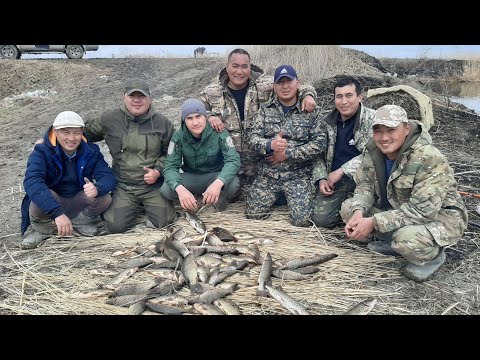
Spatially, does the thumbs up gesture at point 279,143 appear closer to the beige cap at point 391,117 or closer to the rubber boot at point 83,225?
the beige cap at point 391,117

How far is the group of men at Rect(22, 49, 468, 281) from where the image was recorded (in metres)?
4.73

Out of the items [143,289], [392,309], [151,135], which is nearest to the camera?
[392,309]

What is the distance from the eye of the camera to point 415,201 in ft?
13.0

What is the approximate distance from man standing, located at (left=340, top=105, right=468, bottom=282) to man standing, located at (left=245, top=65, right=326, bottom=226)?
1.20m

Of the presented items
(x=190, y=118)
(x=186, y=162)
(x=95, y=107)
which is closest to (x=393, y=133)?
(x=190, y=118)

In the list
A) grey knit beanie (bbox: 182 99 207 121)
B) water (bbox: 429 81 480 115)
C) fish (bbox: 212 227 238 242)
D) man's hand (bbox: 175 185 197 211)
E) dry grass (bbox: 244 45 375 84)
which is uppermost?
dry grass (bbox: 244 45 375 84)

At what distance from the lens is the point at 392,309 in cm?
371

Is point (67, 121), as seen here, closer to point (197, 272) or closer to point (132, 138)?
point (132, 138)

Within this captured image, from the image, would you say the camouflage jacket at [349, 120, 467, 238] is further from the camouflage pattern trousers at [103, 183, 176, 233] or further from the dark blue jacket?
the dark blue jacket

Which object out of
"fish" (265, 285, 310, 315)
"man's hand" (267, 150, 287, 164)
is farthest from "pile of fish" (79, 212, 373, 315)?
"man's hand" (267, 150, 287, 164)

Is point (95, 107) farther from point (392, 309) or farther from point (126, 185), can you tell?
point (392, 309)

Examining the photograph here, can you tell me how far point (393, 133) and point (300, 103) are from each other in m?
1.75

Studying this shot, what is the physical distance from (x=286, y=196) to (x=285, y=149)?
61 centimetres

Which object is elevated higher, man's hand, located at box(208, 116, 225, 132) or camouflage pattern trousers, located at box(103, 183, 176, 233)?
man's hand, located at box(208, 116, 225, 132)
